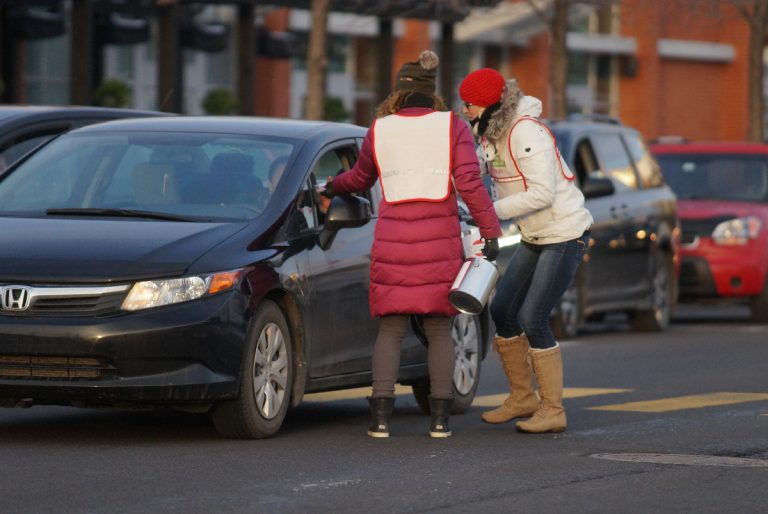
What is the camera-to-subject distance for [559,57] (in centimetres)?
2994

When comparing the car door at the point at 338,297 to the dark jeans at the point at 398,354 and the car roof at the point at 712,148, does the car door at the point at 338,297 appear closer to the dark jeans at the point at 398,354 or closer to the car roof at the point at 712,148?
the dark jeans at the point at 398,354

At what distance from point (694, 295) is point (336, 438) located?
10.7 metres

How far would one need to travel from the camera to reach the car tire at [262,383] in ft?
29.9

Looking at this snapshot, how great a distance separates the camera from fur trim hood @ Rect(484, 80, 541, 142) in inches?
385

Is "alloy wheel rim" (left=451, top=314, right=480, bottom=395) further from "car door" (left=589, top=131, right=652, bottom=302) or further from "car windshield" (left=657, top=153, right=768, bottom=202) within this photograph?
"car windshield" (left=657, top=153, right=768, bottom=202)

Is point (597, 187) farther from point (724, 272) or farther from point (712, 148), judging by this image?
point (712, 148)

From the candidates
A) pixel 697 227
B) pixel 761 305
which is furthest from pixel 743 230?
pixel 761 305

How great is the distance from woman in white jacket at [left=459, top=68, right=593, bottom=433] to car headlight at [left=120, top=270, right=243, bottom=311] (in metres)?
1.54

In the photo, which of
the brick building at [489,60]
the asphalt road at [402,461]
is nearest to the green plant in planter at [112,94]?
the brick building at [489,60]

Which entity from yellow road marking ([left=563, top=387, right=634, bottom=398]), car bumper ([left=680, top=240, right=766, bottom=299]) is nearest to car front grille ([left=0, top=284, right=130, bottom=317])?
yellow road marking ([left=563, top=387, right=634, bottom=398])

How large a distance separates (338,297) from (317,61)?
1395 cm

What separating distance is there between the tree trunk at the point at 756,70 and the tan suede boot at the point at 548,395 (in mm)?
25600

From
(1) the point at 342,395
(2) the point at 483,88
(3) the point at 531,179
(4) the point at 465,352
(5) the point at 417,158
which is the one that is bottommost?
(1) the point at 342,395

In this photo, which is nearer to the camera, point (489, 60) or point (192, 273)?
point (192, 273)
